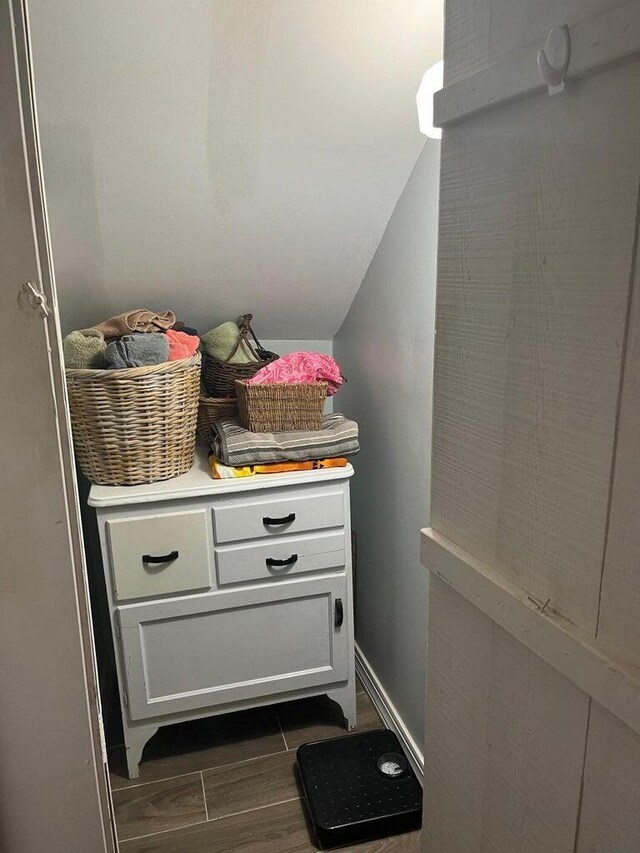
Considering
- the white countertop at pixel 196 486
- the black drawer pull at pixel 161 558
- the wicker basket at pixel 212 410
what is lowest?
the black drawer pull at pixel 161 558

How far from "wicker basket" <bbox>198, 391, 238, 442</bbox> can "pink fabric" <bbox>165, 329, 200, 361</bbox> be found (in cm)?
21

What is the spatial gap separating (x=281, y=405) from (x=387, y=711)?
936 millimetres

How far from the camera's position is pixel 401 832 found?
1459 mm

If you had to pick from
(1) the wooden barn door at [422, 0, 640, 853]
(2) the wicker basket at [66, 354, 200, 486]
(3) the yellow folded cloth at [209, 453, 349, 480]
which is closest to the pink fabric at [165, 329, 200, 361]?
(2) the wicker basket at [66, 354, 200, 486]

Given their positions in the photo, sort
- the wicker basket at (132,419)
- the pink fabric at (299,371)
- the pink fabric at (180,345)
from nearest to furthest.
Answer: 1. the wicker basket at (132,419)
2. the pink fabric at (180,345)
3. the pink fabric at (299,371)

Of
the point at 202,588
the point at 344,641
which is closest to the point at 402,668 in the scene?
the point at 344,641

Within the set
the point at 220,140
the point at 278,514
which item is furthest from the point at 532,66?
the point at 278,514

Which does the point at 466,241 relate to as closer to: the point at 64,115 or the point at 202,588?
the point at 64,115

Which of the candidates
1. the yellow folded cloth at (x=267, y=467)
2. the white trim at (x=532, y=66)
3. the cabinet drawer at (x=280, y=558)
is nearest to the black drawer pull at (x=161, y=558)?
the cabinet drawer at (x=280, y=558)

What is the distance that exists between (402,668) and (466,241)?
4.45 feet

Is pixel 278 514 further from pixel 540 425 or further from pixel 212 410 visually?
pixel 540 425

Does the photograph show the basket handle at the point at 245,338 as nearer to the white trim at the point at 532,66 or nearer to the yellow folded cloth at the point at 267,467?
the yellow folded cloth at the point at 267,467

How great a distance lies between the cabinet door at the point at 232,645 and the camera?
1570 millimetres

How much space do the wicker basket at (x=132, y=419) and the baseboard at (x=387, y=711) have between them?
0.91m
